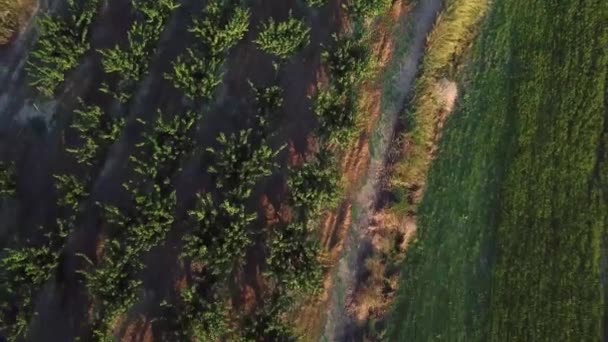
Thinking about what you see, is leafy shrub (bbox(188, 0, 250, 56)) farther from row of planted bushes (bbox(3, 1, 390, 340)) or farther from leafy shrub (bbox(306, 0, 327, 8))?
leafy shrub (bbox(306, 0, 327, 8))

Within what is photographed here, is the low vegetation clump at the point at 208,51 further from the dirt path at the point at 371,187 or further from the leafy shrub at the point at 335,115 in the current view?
the dirt path at the point at 371,187

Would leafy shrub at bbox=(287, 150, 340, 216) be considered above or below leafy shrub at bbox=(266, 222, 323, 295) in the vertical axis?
above

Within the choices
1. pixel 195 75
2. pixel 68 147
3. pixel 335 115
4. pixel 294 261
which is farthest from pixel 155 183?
pixel 335 115

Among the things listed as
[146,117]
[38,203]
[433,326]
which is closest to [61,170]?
[38,203]

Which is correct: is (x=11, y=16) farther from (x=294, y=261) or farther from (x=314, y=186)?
(x=294, y=261)

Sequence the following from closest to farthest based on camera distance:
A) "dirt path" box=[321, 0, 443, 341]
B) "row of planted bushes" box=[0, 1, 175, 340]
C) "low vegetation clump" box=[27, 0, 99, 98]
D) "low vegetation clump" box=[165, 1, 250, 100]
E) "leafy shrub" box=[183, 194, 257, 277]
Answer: "row of planted bushes" box=[0, 1, 175, 340] < "leafy shrub" box=[183, 194, 257, 277] < "low vegetation clump" box=[27, 0, 99, 98] < "low vegetation clump" box=[165, 1, 250, 100] < "dirt path" box=[321, 0, 443, 341]

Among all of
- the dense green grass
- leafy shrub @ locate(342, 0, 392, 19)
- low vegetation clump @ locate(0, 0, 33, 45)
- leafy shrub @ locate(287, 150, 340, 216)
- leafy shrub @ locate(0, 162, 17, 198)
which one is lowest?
the dense green grass

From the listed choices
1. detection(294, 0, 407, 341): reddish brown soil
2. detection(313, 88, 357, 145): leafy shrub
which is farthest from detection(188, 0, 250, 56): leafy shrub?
detection(294, 0, 407, 341): reddish brown soil
